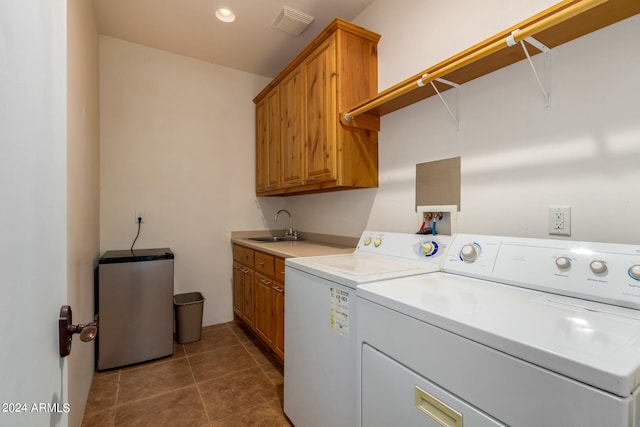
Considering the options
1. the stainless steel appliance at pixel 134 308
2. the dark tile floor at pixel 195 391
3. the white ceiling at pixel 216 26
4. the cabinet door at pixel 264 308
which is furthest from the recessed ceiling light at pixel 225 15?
the dark tile floor at pixel 195 391

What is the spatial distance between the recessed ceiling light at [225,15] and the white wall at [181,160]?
2.74ft

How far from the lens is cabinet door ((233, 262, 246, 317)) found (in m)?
2.89

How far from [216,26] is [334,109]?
1.36m

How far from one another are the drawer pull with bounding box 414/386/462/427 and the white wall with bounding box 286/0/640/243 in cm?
90

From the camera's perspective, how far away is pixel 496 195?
1.43m

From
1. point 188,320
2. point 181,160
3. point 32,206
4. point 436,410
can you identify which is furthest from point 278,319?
point 181,160

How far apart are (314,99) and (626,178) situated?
5.73 ft

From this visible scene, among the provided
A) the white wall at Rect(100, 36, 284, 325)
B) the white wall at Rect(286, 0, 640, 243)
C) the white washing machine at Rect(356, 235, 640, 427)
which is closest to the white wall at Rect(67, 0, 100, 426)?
the white wall at Rect(100, 36, 284, 325)

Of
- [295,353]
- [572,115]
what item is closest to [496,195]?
[572,115]

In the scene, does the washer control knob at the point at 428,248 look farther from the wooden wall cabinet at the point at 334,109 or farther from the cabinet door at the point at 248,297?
the cabinet door at the point at 248,297

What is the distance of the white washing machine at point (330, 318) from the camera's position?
1169 mm

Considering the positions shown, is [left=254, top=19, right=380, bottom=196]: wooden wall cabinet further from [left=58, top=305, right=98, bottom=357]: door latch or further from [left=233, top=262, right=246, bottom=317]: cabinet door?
[left=58, top=305, right=98, bottom=357]: door latch

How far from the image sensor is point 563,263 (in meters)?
1.00

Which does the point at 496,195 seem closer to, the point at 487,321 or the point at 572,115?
the point at 572,115
